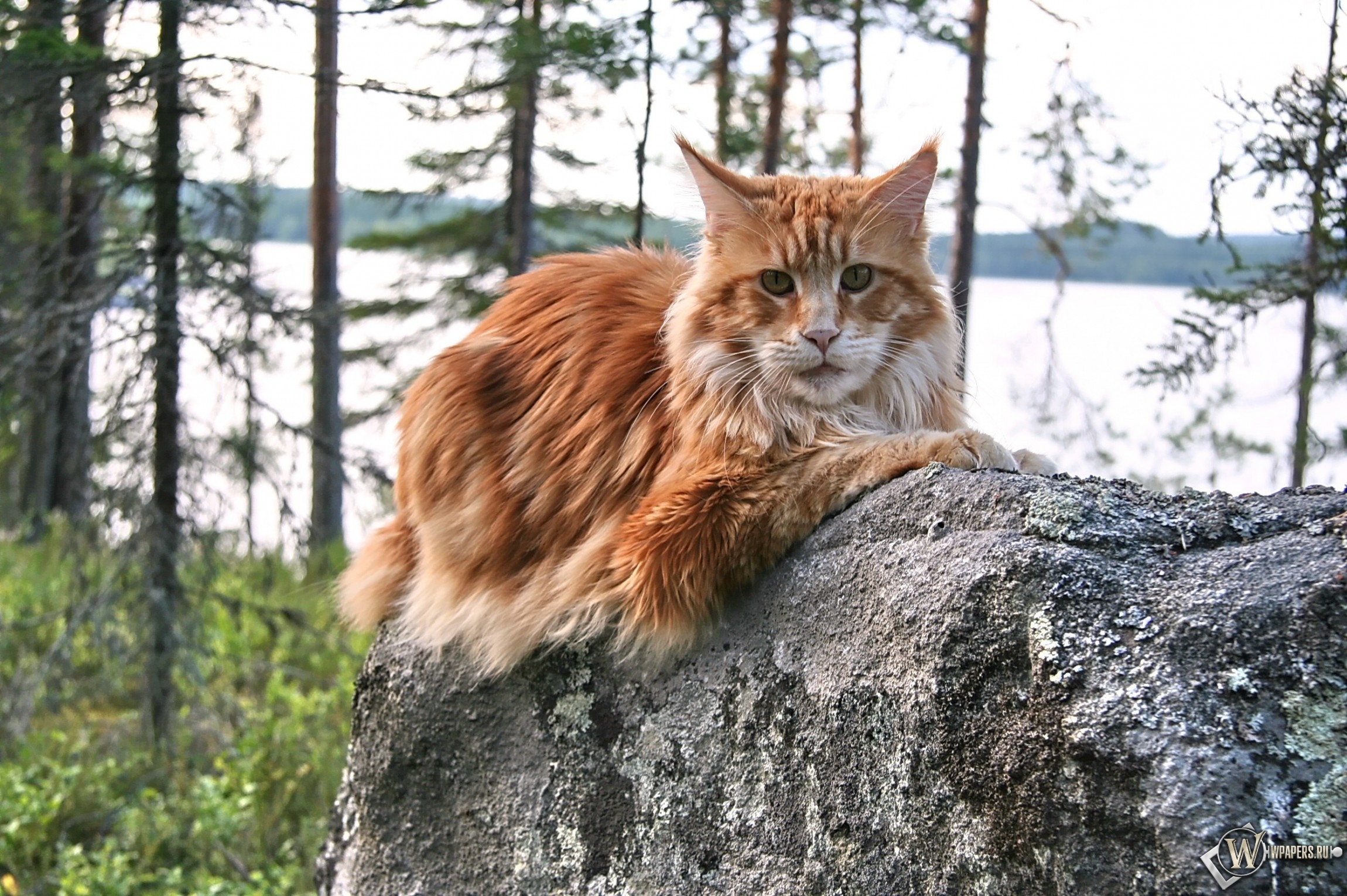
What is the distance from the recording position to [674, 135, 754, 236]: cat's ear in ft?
10.4

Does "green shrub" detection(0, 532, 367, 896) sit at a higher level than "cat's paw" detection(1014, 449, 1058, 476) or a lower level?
lower

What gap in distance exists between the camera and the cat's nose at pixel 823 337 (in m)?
2.89

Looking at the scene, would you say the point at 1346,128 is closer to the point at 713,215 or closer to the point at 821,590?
the point at 713,215

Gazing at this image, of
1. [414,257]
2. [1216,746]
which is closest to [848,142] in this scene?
[414,257]

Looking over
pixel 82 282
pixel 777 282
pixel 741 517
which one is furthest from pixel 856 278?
pixel 82 282

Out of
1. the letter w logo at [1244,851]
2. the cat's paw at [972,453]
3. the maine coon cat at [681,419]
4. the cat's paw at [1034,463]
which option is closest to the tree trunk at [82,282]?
the maine coon cat at [681,419]

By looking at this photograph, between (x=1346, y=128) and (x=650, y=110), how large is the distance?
372cm

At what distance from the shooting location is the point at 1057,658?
1994mm

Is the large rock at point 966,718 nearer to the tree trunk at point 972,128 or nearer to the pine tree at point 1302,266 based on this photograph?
the pine tree at point 1302,266

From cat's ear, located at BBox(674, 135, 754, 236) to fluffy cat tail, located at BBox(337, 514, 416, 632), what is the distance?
160 centimetres

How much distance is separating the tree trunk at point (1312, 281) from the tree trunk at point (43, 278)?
563 cm

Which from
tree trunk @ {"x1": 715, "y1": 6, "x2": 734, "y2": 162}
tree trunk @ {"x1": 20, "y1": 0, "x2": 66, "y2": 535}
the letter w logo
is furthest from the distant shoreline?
the letter w logo

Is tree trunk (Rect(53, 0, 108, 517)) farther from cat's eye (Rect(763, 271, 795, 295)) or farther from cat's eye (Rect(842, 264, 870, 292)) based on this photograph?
cat's eye (Rect(842, 264, 870, 292))

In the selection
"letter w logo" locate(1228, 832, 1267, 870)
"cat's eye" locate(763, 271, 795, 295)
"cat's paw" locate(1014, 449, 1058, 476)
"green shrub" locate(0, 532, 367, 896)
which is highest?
"cat's eye" locate(763, 271, 795, 295)
